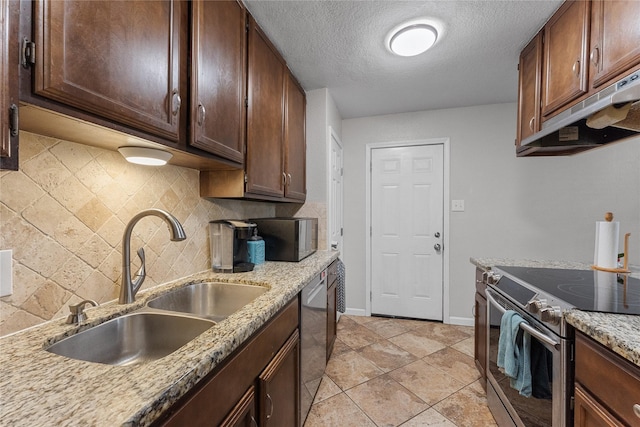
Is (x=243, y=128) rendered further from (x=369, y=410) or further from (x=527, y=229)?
(x=527, y=229)

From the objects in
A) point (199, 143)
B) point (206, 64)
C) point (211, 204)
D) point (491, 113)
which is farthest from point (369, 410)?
point (491, 113)

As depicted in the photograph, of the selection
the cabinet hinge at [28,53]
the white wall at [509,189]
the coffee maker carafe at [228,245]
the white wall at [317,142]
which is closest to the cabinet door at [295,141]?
the white wall at [317,142]

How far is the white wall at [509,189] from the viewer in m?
2.45

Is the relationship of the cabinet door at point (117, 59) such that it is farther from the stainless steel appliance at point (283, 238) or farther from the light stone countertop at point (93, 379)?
the stainless steel appliance at point (283, 238)

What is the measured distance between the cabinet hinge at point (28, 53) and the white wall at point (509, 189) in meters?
2.73

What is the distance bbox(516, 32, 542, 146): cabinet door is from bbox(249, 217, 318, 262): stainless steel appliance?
1631 mm

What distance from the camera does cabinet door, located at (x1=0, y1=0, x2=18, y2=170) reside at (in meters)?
0.53

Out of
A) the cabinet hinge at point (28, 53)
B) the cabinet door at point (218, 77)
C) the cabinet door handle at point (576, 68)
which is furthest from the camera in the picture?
the cabinet door handle at point (576, 68)

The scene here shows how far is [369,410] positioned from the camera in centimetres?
164

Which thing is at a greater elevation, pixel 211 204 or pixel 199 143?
pixel 199 143

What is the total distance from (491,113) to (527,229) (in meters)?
1.21

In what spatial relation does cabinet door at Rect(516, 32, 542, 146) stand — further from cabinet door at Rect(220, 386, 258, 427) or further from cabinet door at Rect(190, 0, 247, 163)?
cabinet door at Rect(220, 386, 258, 427)

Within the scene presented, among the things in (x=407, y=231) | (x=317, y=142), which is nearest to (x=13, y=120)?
(x=317, y=142)

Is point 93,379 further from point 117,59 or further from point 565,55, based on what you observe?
point 565,55
